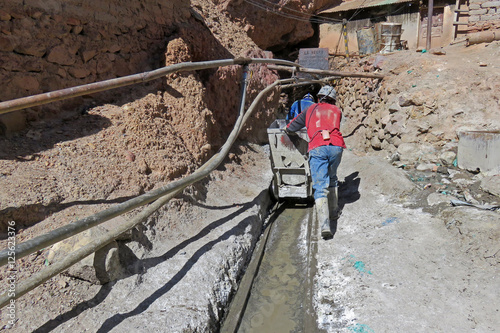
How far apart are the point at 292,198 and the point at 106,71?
3780 mm

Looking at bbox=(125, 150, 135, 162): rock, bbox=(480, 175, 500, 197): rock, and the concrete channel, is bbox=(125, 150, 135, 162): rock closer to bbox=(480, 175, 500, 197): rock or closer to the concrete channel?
the concrete channel

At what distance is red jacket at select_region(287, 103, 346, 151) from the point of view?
16.4 ft

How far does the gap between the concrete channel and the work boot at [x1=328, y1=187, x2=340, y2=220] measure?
0.37 m

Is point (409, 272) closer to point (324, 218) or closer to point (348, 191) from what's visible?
point (324, 218)

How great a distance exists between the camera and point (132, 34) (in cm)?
541

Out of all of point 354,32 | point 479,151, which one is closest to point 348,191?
point 479,151

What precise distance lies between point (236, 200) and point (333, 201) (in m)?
1.53

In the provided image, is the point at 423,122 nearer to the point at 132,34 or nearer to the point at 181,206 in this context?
the point at 181,206

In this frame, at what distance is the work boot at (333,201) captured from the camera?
5.25m

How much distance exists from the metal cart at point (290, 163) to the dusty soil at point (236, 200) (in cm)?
83

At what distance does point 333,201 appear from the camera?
5.30m

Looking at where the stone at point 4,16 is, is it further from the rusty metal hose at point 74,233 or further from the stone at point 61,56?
the rusty metal hose at point 74,233

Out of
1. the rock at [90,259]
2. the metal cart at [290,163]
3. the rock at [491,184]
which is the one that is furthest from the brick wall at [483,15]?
the rock at [90,259]

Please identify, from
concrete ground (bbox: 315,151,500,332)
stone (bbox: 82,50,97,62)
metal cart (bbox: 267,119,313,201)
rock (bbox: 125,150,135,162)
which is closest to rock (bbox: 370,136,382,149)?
concrete ground (bbox: 315,151,500,332)
